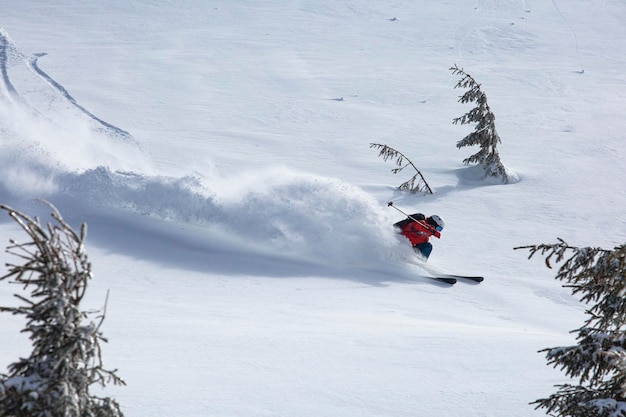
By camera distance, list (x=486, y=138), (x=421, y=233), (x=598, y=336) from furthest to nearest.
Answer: (x=486, y=138), (x=421, y=233), (x=598, y=336)

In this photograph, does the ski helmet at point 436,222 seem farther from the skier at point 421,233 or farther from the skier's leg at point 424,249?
the skier's leg at point 424,249

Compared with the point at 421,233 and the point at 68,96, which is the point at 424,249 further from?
the point at 68,96

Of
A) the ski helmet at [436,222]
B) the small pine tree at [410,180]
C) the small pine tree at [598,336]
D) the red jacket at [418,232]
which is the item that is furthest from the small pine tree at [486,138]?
the small pine tree at [598,336]

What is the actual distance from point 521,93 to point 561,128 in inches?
199

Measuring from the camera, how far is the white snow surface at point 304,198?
22.9 feet

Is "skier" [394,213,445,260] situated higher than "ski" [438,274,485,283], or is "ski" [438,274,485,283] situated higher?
"skier" [394,213,445,260]

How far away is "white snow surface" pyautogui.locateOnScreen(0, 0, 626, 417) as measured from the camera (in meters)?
6.96

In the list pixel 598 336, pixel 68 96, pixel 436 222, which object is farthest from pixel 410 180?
pixel 598 336

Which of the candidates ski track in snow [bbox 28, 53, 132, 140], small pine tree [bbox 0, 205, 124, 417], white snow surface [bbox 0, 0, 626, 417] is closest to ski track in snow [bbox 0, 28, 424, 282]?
white snow surface [bbox 0, 0, 626, 417]

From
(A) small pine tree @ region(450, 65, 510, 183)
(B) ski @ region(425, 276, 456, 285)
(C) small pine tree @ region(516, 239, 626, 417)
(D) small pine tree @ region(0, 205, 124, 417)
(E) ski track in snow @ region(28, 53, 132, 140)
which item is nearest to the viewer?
(D) small pine tree @ region(0, 205, 124, 417)

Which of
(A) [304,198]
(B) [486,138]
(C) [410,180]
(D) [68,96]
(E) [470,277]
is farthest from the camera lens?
(D) [68,96]

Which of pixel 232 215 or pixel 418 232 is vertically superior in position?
pixel 232 215

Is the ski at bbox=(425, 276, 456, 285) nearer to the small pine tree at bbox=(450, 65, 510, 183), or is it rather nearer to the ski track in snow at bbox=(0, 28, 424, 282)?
the ski track in snow at bbox=(0, 28, 424, 282)

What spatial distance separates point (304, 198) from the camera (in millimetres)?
13008
